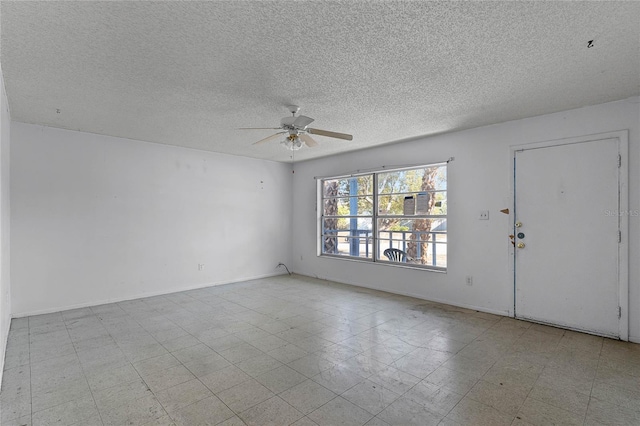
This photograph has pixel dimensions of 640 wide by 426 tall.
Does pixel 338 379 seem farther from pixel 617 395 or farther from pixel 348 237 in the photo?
pixel 348 237

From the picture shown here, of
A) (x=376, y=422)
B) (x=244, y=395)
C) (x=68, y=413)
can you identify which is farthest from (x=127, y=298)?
(x=376, y=422)

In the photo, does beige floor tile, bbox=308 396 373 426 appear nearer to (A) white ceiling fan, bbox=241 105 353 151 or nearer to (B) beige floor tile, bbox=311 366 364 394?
(B) beige floor tile, bbox=311 366 364 394

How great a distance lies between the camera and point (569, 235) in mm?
3504

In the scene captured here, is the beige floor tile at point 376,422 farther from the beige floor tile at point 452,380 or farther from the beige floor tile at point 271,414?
the beige floor tile at point 452,380

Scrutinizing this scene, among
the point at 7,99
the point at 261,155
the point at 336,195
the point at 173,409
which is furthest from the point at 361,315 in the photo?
the point at 7,99

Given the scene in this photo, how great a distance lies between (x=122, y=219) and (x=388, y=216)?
432cm

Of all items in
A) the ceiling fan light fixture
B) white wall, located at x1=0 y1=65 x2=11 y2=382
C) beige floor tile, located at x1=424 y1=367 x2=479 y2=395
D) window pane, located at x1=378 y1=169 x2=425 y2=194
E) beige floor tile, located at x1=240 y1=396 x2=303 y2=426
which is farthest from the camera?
window pane, located at x1=378 y1=169 x2=425 y2=194

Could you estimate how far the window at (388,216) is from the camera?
4.94 meters

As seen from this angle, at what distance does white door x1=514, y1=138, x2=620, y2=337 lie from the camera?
10.7ft

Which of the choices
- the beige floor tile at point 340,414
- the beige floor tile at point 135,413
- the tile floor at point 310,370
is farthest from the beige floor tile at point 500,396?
the beige floor tile at point 135,413

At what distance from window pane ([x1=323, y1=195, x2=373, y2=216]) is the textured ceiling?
2.26 m

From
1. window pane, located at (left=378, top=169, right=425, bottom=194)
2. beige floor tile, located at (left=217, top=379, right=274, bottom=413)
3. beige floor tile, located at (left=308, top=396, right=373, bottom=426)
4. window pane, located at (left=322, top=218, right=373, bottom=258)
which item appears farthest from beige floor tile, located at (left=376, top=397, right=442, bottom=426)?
window pane, located at (left=378, top=169, right=425, bottom=194)

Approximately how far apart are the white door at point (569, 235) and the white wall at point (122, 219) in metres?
4.65

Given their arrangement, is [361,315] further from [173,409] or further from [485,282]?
[173,409]
